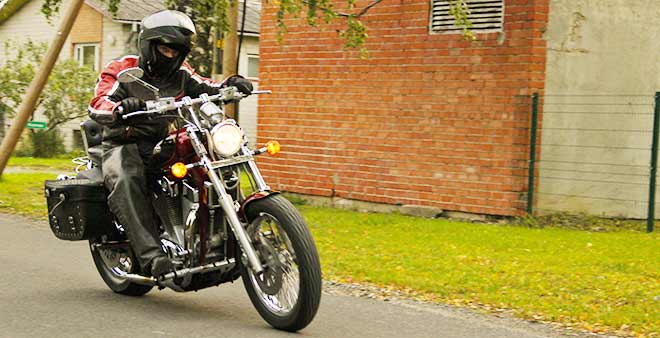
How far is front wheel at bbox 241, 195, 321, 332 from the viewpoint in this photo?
564cm

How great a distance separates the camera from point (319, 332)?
20.1 feet

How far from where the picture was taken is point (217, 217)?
6215mm

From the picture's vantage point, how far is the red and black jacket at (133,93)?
21.0ft

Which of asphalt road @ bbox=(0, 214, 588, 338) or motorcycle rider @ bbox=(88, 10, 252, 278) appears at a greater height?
motorcycle rider @ bbox=(88, 10, 252, 278)

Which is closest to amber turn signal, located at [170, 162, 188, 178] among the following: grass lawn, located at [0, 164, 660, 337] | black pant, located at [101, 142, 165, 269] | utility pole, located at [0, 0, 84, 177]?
black pant, located at [101, 142, 165, 269]

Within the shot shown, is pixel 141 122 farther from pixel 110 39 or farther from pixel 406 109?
pixel 110 39

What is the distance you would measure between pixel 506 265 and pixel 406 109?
15.8ft

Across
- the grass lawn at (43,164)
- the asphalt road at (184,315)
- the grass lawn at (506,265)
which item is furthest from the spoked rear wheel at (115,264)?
the grass lawn at (43,164)

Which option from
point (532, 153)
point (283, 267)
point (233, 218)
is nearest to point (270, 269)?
point (283, 267)

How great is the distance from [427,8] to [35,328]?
8626mm

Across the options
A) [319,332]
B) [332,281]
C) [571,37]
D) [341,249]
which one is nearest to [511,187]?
[571,37]

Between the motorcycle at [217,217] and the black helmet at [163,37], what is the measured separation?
0.21 meters

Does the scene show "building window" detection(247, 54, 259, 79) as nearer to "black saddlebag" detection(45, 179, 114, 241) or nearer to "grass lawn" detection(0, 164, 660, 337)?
"grass lawn" detection(0, 164, 660, 337)

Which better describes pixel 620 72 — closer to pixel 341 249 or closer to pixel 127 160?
pixel 341 249
